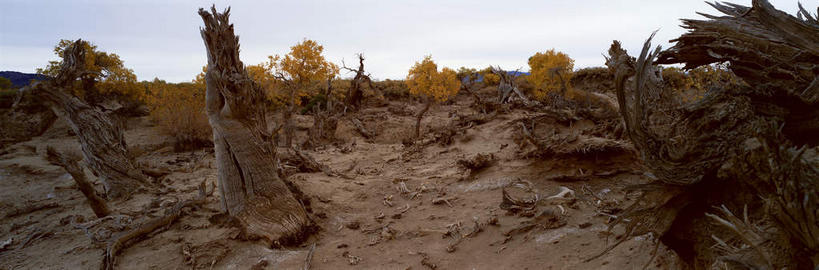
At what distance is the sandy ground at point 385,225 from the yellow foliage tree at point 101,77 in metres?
9.42

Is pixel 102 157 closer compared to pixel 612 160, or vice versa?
pixel 612 160

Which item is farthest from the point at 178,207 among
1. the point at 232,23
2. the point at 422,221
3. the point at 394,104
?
the point at 394,104

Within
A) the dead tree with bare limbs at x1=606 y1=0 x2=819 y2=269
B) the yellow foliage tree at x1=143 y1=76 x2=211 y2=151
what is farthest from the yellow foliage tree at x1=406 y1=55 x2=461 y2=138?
the dead tree with bare limbs at x1=606 y1=0 x2=819 y2=269

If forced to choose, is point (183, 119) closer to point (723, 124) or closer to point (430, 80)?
point (430, 80)

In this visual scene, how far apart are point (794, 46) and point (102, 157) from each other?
450 inches

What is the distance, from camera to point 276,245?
545 centimetres

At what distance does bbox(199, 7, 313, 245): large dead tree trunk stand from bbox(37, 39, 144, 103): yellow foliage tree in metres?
17.4

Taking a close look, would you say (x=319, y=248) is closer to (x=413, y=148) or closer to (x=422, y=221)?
(x=422, y=221)

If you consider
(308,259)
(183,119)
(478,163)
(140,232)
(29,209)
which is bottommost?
(29,209)

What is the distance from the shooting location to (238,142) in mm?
5801

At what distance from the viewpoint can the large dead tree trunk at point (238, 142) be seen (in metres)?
5.67

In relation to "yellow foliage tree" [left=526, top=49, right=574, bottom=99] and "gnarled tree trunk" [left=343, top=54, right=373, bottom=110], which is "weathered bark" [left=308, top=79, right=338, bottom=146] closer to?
"gnarled tree trunk" [left=343, top=54, right=373, bottom=110]

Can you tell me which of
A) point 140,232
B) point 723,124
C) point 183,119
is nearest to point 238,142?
point 140,232

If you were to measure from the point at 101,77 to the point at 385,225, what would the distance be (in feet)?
64.0
